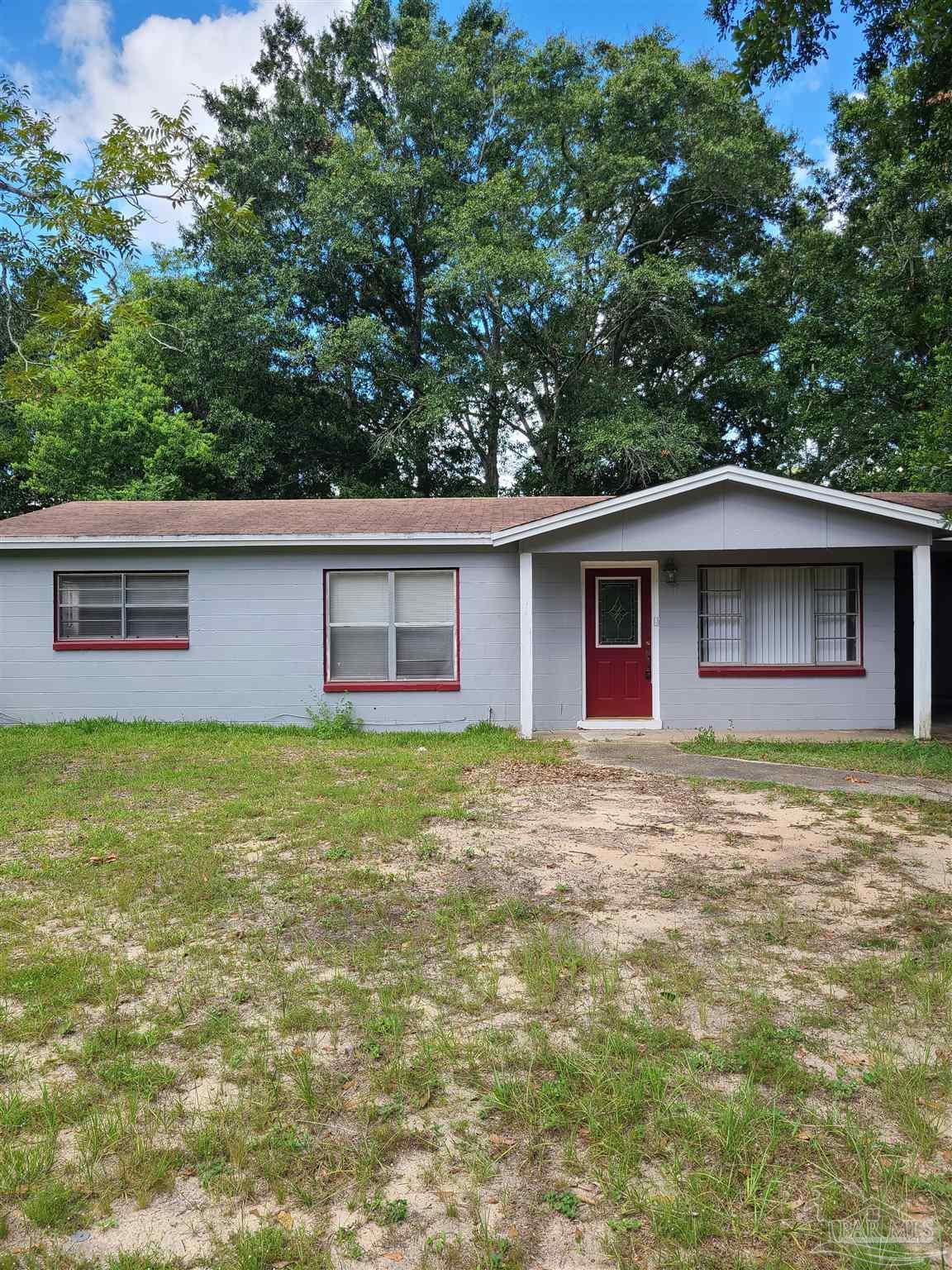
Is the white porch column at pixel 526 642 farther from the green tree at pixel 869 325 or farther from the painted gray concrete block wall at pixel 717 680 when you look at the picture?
the green tree at pixel 869 325

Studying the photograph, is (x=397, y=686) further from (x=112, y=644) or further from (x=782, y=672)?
(x=782, y=672)

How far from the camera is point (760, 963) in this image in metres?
3.74

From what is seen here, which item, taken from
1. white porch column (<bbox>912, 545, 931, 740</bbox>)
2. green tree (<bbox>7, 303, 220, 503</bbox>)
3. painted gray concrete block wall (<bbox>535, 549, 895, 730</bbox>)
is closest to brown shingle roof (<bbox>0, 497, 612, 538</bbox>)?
painted gray concrete block wall (<bbox>535, 549, 895, 730</bbox>)

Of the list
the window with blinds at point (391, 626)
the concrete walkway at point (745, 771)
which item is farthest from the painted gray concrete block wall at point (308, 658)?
the concrete walkway at point (745, 771)

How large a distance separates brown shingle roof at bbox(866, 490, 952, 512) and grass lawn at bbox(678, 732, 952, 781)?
300 cm

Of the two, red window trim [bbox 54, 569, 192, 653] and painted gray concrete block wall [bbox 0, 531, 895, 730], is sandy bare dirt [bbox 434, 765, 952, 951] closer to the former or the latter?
painted gray concrete block wall [bbox 0, 531, 895, 730]

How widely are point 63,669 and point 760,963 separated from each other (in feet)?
34.1

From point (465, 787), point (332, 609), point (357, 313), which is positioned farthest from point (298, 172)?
point (465, 787)

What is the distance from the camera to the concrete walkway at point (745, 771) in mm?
7504

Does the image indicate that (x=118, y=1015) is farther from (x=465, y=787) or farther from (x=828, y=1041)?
(x=465, y=787)

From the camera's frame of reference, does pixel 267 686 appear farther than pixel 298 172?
No

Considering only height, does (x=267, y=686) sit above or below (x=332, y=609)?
below

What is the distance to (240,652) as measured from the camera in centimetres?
1111

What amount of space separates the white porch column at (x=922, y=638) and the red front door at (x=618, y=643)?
11.2ft
